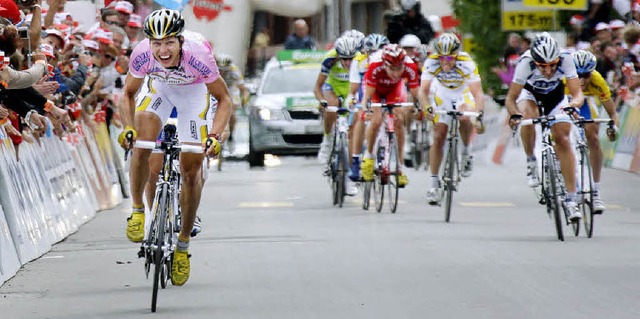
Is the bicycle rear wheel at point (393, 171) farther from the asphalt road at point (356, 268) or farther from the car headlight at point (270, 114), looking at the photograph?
the car headlight at point (270, 114)

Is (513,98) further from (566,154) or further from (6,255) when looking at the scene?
(6,255)

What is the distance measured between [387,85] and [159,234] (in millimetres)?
9743

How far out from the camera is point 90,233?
56.5ft

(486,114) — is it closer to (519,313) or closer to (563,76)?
(563,76)

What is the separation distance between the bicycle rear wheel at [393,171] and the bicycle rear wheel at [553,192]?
3.58 m

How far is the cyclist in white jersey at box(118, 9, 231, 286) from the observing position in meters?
11.8

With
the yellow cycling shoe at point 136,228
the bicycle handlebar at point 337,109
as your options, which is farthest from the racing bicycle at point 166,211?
the bicycle handlebar at point 337,109

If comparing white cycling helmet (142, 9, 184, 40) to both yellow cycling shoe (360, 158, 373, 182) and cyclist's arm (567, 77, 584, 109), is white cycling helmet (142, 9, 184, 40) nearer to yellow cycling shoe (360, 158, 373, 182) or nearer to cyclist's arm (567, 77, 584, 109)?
cyclist's arm (567, 77, 584, 109)


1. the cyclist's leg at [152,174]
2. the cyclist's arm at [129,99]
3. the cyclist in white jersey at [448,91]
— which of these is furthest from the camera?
the cyclist in white jersey at [448,91]

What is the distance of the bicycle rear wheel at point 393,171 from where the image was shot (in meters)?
19.5

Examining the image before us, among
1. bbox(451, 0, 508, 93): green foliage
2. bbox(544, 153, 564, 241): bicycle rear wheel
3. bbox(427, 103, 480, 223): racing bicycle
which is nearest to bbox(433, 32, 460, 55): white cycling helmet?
bbox(427, 103, 480, 223): racing bicycle

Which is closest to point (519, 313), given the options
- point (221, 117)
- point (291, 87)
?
point (221, 117)

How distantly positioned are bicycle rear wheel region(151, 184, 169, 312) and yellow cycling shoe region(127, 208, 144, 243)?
1796mm

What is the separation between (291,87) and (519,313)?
20679mm
